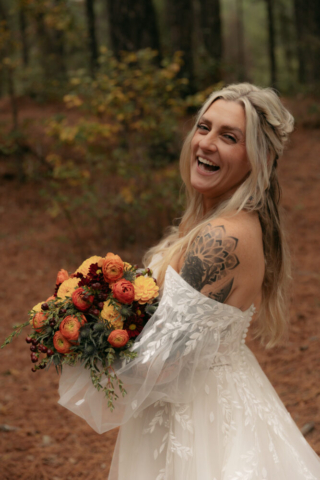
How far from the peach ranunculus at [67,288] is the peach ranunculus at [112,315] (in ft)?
0.65

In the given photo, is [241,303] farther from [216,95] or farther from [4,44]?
[4,44]

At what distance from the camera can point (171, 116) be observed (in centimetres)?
627

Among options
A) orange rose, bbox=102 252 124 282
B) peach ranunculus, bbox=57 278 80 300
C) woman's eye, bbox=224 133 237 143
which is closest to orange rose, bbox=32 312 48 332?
peach ranunculus, bbox=57 278 80 300

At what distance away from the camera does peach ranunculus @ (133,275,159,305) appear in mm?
1916

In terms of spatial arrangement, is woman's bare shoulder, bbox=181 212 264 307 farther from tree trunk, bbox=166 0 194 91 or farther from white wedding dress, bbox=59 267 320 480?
tree trunk, bbox=166 0 194 91

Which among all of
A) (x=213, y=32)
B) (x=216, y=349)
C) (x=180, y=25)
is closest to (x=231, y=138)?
(x=216, y=349)

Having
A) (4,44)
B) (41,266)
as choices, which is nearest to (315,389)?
(41,266)

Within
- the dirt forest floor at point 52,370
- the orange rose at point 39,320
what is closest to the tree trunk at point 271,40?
the dirt forest floor at point 52,370

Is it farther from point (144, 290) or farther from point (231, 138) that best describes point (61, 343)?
point (231, 138)

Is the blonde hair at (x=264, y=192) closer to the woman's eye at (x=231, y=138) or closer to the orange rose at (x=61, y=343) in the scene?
the woman's eye at (x=231, y=138)

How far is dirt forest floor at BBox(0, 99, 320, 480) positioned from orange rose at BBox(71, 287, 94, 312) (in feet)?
7.10

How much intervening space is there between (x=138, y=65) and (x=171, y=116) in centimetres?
101

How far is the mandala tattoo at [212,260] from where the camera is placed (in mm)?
1863

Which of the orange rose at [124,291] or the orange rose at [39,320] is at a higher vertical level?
the orange rose at [124,291]
